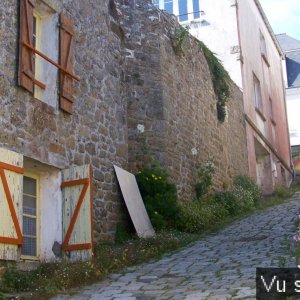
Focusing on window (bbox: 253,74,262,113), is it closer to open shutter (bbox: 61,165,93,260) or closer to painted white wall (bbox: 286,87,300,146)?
painted white wall (bbox: 286,87,300,146)

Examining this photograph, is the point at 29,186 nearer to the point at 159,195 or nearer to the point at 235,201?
the point at 159,195

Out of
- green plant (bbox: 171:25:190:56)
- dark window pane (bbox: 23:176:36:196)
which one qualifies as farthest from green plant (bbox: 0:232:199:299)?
Answer: green plant (bbox: 171:25:190:56)

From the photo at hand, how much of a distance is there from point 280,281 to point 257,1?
17.3 metres

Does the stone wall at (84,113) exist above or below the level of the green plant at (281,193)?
above

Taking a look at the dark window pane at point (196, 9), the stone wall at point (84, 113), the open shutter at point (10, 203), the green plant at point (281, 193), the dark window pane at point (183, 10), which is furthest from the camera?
the dark window pane at point (183, 10)

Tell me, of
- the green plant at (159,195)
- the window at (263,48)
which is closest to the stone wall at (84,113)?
the green plant at (159,195)

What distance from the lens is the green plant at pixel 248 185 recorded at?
15.4 meters

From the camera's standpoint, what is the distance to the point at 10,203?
23.3ft

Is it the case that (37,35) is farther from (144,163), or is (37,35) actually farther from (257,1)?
(257,1)

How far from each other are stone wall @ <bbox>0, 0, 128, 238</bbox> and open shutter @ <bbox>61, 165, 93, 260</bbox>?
30cm

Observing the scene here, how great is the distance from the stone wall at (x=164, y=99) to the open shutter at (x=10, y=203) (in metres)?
3.75

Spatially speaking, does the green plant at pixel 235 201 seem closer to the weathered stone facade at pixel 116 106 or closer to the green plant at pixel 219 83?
the weathered stone facade at pixel 116 106

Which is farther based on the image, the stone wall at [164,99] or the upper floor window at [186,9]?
the upper floor window at [186,9]

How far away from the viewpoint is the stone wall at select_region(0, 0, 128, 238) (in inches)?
300
